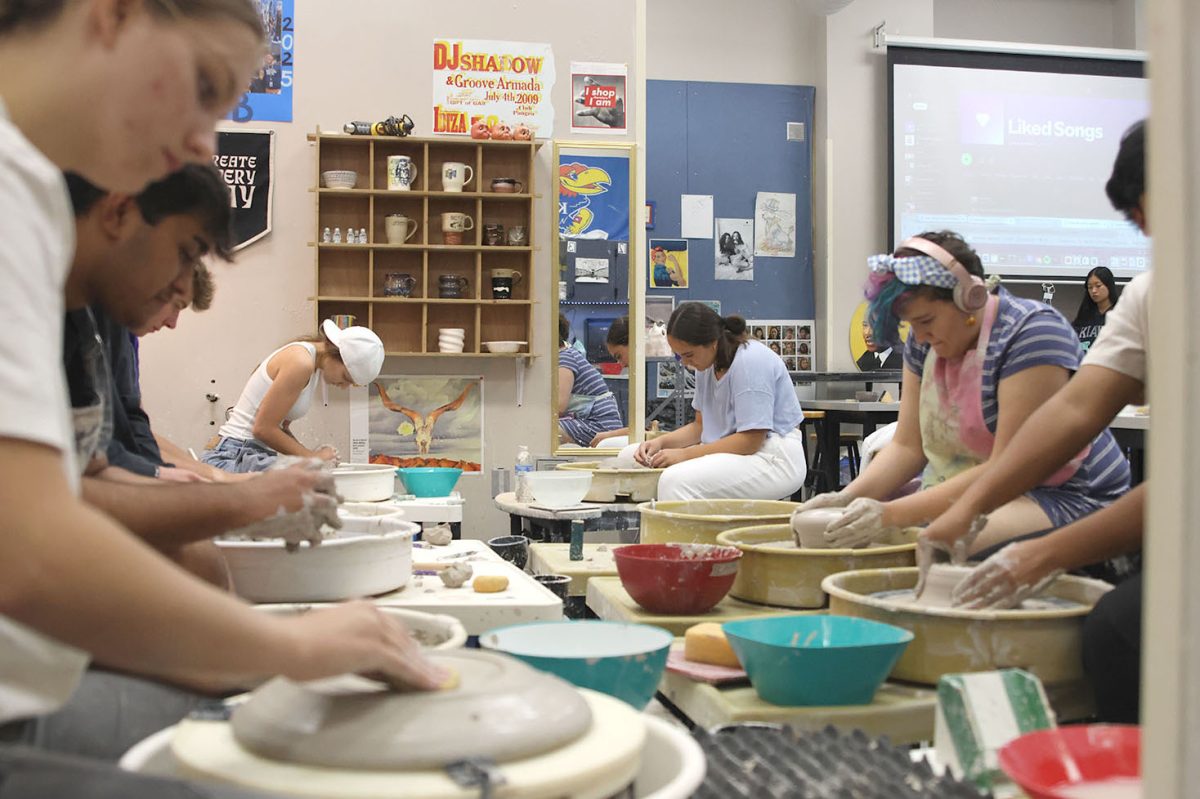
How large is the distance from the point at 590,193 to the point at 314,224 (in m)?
1.43

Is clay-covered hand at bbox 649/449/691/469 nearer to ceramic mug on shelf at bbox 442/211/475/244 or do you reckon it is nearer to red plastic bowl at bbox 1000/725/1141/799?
ceramic mug on shelf at bbox 442/211/475/244

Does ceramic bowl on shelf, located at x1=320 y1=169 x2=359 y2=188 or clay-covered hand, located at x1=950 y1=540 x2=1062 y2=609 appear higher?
ceramic bowl on shelf, located at x1=320 y1=169 x2=359 y2=188

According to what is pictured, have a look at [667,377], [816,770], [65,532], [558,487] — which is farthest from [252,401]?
[65,532]

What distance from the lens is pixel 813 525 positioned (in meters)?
2.35

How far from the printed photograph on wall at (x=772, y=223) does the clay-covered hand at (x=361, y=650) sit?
25.6 ft

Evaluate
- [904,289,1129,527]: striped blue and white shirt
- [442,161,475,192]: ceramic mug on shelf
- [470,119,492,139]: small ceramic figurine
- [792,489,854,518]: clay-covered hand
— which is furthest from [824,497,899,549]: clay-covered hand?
[470,119,492,139]: small ceramic figurine

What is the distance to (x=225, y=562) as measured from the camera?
182cm

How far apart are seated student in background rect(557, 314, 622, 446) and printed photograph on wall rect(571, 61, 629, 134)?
3.39 ft

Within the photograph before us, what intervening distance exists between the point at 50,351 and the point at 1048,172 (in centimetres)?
908

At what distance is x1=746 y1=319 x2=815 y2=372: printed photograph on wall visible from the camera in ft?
27.8

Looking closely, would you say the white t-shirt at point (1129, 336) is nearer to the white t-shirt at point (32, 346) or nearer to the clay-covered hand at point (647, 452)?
the white t-shirt at point (32, 346)

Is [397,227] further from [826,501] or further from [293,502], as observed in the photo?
[293,502]

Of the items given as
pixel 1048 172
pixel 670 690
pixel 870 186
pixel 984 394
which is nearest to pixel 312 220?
pixel 984 394

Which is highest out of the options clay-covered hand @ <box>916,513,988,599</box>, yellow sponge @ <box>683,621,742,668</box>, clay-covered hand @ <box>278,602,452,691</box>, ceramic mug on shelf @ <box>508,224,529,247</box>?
ceramic mug on shelf @ <box>508,224,529,247</box>
